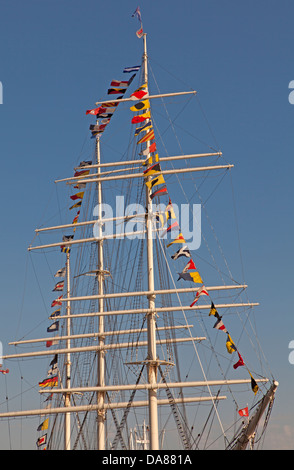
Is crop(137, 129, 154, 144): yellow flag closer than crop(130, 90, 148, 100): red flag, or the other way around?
crop(137, 129, 154, 144): yellow flag

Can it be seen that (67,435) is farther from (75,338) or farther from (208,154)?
(208,154)

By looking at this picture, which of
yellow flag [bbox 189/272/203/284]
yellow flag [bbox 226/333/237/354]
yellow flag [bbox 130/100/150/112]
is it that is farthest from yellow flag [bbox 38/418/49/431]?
yellow flag [bbox 226/333/237/354]

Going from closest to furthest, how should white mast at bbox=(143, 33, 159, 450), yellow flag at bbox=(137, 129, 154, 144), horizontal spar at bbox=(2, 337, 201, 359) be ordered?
white mast at bbox=(143, 33, 159, 450) < yellow flag at bbox=(137, 129, 154, 144) < horizontal spar at bbox=(2, 337, 201, 359)

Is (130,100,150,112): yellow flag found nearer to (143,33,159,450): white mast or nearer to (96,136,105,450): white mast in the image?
(143,33,159,450): white mast

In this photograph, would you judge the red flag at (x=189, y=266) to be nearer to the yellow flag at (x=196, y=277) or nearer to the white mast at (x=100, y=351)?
the yellow flag at (x=196, y=277)

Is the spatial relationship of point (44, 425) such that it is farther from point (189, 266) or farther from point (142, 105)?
point (142, 105)

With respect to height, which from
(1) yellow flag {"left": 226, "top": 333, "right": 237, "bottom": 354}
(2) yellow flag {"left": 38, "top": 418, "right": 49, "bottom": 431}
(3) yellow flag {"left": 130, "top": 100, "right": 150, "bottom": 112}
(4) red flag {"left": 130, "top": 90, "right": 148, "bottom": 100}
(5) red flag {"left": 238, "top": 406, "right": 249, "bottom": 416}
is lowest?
(2) yellow flag {"left": 38, "top": 418, "right": 49, "bottom": 431}

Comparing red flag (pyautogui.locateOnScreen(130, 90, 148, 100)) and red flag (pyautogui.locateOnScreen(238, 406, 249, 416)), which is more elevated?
red flag (pyautogui.locateOnScreen(130, 90, 148, 100))

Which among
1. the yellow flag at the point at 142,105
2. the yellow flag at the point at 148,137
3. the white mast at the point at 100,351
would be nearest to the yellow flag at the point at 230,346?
the yellow flag at the point at 148,137

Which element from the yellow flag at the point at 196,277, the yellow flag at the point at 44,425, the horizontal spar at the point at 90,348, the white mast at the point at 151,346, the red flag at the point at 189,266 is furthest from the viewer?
the yellow flag at the point at 44,425
